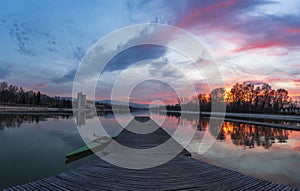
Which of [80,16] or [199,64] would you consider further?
[199,64]

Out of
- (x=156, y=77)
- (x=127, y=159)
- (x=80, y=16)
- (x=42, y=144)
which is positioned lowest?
(x=42, y=144)

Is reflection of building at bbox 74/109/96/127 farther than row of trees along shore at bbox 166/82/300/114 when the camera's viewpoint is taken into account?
No

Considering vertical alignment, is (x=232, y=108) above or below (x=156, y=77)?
below

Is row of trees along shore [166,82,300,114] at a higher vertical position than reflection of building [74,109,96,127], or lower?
higher

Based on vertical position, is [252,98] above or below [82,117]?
above

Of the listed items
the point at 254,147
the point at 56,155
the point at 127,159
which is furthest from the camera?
the point at 254,147

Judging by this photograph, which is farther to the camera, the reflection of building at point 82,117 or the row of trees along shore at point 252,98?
the row of trees along shore at point 252,98

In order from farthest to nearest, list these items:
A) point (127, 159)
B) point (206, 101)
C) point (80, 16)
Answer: point (206, 101) → point (80, 16) → point (127, 159)

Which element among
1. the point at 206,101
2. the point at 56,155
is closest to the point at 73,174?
the point at 56,155

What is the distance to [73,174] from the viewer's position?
518cm

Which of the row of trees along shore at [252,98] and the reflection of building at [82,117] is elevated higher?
the row of trees along shore at [252,98]

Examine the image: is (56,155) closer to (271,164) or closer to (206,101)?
(271,164)

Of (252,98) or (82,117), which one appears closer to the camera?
(82,117)

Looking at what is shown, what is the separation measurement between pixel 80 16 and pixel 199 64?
10.4m
